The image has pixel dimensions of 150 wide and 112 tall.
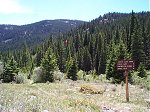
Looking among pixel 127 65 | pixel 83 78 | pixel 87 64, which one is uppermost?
pixel 127 65

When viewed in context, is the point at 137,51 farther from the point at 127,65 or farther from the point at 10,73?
the point at 127,65

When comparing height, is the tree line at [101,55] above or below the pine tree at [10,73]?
above

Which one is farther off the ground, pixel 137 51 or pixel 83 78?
pixel 137 51

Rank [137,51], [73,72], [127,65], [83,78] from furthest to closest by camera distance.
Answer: [137,51]
[73,72]
[83,78]
[127,65]

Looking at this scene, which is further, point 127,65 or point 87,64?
point 87,64

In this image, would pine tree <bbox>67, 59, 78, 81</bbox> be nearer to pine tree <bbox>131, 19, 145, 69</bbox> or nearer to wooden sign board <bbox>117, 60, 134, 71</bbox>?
pine tree <bbox>131, 19, 145, 69</bbox>

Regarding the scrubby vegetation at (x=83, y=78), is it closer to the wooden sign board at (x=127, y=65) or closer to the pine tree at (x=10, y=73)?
the pine tree at (x=10, y=73)

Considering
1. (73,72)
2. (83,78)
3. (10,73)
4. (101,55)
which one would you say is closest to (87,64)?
(101,55)

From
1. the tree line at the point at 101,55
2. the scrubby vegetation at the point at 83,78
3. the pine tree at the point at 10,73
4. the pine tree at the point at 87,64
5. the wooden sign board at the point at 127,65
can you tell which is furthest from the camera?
the pine tree at the point at 87,64

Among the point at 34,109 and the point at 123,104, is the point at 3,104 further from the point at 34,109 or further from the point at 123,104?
the point at 123,104

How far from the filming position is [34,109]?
11.9 meters

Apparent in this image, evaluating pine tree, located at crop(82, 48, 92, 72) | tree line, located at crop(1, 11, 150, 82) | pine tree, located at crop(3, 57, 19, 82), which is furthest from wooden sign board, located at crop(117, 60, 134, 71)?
pine tree, located at crop(82, 48, 92, 72)

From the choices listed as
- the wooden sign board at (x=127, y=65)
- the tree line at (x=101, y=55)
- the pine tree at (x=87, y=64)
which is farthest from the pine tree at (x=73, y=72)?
the pine tree at (x=87, y=64)

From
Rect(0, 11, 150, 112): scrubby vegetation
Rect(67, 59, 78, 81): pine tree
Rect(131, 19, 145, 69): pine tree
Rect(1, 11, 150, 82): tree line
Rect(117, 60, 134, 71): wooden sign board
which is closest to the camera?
Rect(0, 11, 150, 112): scrubby vegetation
